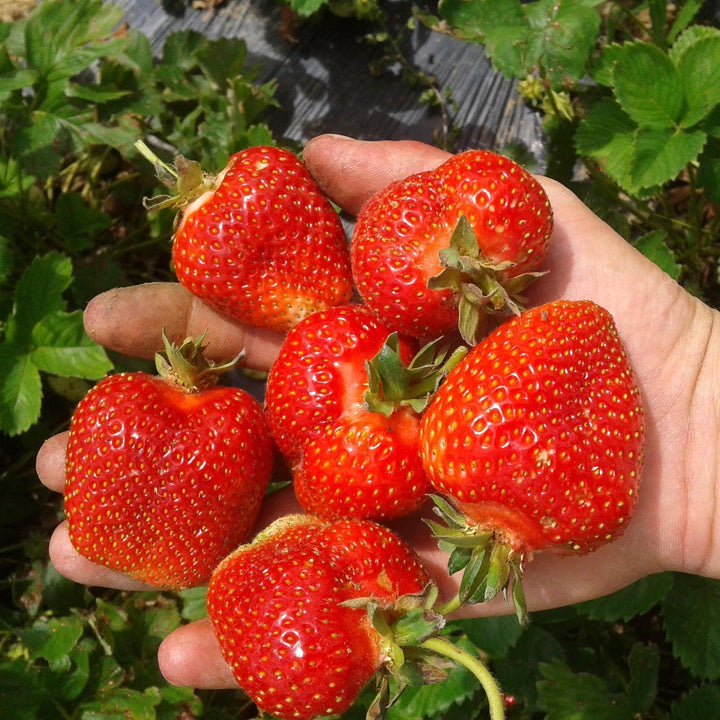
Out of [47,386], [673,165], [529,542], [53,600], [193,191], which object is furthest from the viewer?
[47,386]

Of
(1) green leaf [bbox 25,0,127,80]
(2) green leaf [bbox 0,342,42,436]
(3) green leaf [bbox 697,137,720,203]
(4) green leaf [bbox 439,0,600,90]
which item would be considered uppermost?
(4) green leaf [bbox 439,0,600,90]

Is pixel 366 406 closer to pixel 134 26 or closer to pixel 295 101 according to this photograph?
pixel 295 101

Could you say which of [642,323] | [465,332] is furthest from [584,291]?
[465,332]

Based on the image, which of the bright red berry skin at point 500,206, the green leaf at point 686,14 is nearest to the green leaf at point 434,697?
the bright red berry skin at point 500,206

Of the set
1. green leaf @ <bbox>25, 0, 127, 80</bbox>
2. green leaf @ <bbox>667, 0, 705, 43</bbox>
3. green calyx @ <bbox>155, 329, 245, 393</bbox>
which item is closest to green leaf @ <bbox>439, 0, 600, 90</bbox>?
green leaf @ <bbox>667, 0, 705, 43</bbox>

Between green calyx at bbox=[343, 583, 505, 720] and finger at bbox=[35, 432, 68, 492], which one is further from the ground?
green calyx at bbox=[343, 583, 505, 720]

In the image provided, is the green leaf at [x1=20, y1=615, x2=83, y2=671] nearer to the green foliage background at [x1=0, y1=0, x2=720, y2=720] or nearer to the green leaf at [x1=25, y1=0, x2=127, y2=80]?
the green foliage background at [x1=0, y1=0, x2=720, y2=720]
